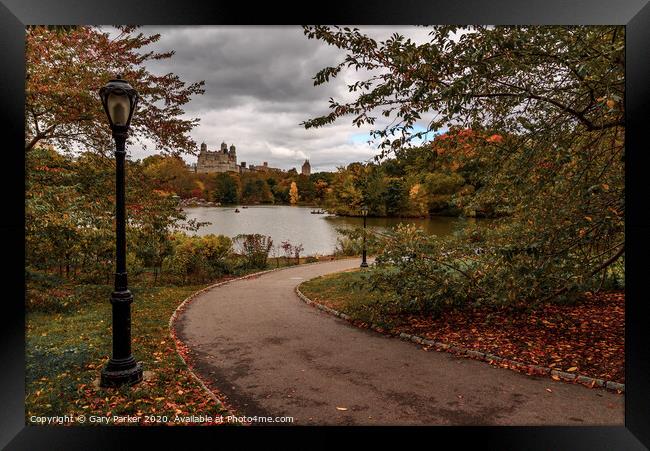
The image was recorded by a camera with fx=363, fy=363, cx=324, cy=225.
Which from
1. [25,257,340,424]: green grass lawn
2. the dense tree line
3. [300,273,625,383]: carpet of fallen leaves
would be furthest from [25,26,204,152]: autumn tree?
[300,273,625,383]: carpet of fallen leaves

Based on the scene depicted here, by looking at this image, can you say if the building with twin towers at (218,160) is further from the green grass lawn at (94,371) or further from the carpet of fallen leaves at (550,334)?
the carpet of fallen leaves at (550,334)

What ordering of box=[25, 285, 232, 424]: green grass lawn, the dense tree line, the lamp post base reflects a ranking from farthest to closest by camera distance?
the dense tree line
the lamp post base
box=[25, 285, 232, 424]: green grass lawn

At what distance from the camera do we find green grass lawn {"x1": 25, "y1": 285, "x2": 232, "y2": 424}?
11.4 feet

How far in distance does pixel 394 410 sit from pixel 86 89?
6.47 m

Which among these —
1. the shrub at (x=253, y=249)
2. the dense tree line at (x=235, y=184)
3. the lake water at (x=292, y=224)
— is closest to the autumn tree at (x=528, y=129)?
the dense tree line at (x=235, y=184)

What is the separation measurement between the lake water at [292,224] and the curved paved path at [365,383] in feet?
36.9

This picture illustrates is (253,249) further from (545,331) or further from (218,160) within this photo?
(545,331)

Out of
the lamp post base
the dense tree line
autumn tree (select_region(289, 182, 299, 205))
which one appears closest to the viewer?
the lamp post base

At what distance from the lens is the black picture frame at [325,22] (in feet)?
10.6

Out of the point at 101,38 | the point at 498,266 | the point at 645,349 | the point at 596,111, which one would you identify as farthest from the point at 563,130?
the point at 101,38

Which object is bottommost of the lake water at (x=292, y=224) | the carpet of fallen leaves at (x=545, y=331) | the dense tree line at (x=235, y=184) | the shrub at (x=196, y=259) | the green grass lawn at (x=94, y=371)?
the green grass lawn at (x=94, y=371)

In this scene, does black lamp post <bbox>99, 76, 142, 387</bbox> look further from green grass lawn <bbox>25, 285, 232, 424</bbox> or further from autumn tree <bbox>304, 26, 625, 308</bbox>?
autumn tree <bbox>304, 26, 625, 308</bbox>

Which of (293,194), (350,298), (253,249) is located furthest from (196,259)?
(293,194)

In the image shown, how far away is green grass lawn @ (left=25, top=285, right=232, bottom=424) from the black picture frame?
0.21 meters
